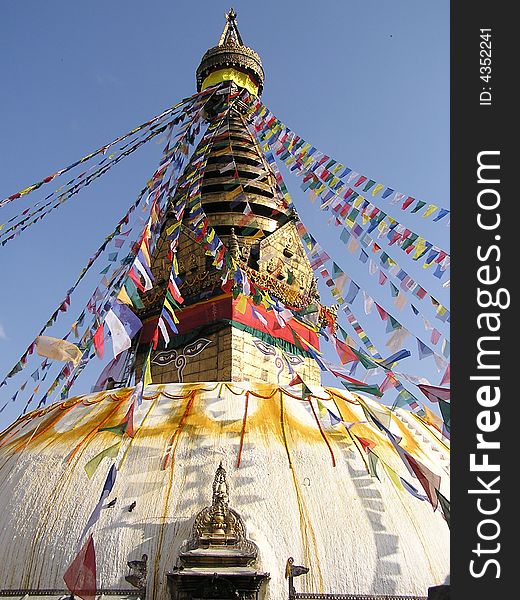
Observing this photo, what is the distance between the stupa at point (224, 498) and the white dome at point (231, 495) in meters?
0.01

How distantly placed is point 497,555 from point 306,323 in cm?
708

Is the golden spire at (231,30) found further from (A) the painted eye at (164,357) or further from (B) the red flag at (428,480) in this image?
(B) the red flag at (428,480)

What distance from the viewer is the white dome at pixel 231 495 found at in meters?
4.65

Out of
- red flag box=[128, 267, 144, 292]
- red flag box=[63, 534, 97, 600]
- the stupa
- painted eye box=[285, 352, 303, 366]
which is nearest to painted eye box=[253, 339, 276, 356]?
painted eye box=[285, 352, 303, 366]

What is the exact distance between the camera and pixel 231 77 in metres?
13.0

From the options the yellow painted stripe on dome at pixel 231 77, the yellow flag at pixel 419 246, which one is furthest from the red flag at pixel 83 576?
the yellow painted stripe on dome at pixel 231 77

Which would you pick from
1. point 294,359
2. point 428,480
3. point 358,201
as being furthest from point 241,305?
point 428,480

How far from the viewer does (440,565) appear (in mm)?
4879

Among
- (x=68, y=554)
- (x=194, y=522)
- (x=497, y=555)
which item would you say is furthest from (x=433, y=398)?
(x=68, y=554)

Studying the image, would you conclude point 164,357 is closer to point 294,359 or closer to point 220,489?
point 294,359

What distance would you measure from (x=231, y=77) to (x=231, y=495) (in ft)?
33.9

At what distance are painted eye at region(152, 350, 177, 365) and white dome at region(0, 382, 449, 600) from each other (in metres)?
3.37

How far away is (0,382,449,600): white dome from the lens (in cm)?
465

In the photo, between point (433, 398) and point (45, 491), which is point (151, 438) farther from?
point (433, 398)
